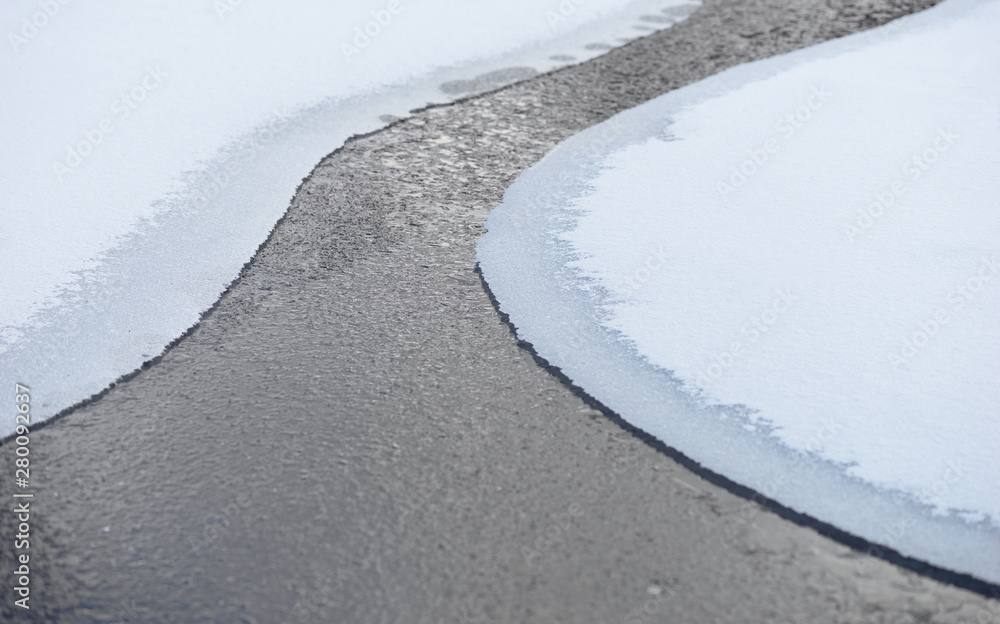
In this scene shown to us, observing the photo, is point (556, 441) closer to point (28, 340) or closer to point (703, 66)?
point (28, 340)

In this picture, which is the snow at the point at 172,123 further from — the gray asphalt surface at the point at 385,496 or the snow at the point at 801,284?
the snow at the point at 801,284

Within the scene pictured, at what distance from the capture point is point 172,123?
3.29 metres

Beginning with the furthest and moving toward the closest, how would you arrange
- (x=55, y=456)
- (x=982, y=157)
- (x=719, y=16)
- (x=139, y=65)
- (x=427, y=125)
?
(x=719, y=16), (x=139, y=65), (x=427, y=125), (x=982, y=157), (x=55, y=456)

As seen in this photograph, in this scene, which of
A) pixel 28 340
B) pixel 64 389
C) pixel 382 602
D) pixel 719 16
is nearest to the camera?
pixel 382 602

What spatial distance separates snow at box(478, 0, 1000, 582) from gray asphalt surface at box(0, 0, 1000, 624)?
139 millimetres

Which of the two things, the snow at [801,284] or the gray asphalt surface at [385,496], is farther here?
the snow at [801,284]

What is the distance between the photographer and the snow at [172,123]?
2270mm

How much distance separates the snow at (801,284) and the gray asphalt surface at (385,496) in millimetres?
139

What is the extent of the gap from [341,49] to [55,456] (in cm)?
275

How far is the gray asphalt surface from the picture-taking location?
1.45m

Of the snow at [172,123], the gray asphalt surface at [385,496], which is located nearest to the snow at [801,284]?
the gray asphalt surface at [385,496]

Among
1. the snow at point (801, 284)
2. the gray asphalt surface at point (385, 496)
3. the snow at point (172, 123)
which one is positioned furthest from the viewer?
the snow at point (172, 123)

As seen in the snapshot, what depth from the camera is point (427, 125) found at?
3410 millimetres

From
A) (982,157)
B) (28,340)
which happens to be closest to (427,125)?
(28,340)
